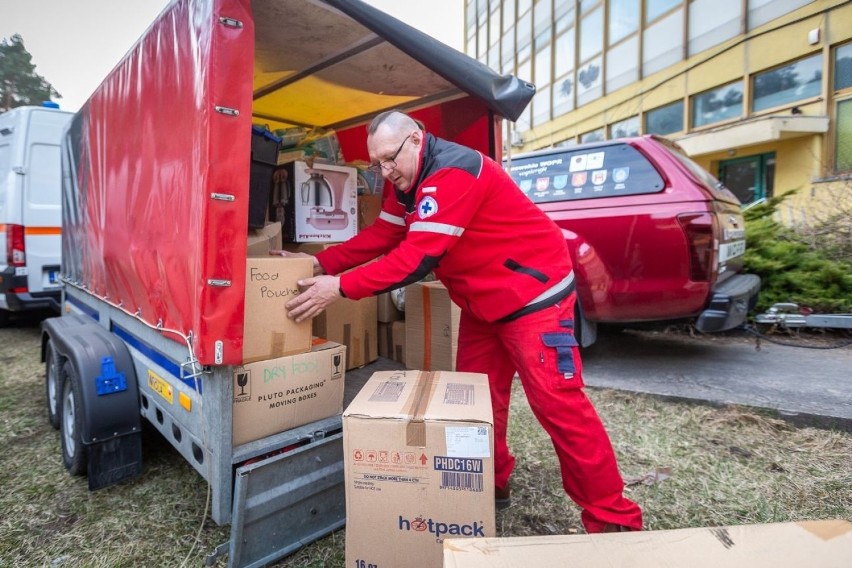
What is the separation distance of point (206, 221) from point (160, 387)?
0.93 m

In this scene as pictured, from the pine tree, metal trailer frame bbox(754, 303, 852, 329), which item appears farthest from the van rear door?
the pine tree

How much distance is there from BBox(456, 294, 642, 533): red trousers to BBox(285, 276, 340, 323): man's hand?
0.74 m

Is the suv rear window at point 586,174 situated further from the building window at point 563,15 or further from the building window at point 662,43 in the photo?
the building window at point 563,15

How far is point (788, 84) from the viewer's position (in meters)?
9.89

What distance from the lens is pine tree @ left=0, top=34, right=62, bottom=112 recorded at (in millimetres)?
23156

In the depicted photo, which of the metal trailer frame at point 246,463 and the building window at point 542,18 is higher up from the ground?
the building window at point 542,18

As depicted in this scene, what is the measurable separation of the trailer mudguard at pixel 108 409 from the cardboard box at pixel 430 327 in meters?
1.50

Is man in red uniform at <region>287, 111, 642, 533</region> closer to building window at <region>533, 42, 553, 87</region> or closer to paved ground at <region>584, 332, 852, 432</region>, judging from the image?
Result: paved ground at <region>584, 332, 852, 432</region>

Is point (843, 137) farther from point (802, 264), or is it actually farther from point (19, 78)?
point (19, 78)

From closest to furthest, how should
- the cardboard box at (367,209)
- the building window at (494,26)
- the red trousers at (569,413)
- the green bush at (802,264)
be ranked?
the red trousers at (569,413) → the cardboard box at (367,209) → the green bush at (802,264) → the building window at (494,26)

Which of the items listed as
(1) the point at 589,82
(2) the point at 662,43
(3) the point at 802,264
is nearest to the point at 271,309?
(3) the point at 802,264

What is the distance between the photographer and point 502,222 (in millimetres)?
2070

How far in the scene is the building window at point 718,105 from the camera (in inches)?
429

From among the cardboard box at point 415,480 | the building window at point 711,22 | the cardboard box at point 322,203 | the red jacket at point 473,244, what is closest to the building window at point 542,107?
the building window at point 711,22
